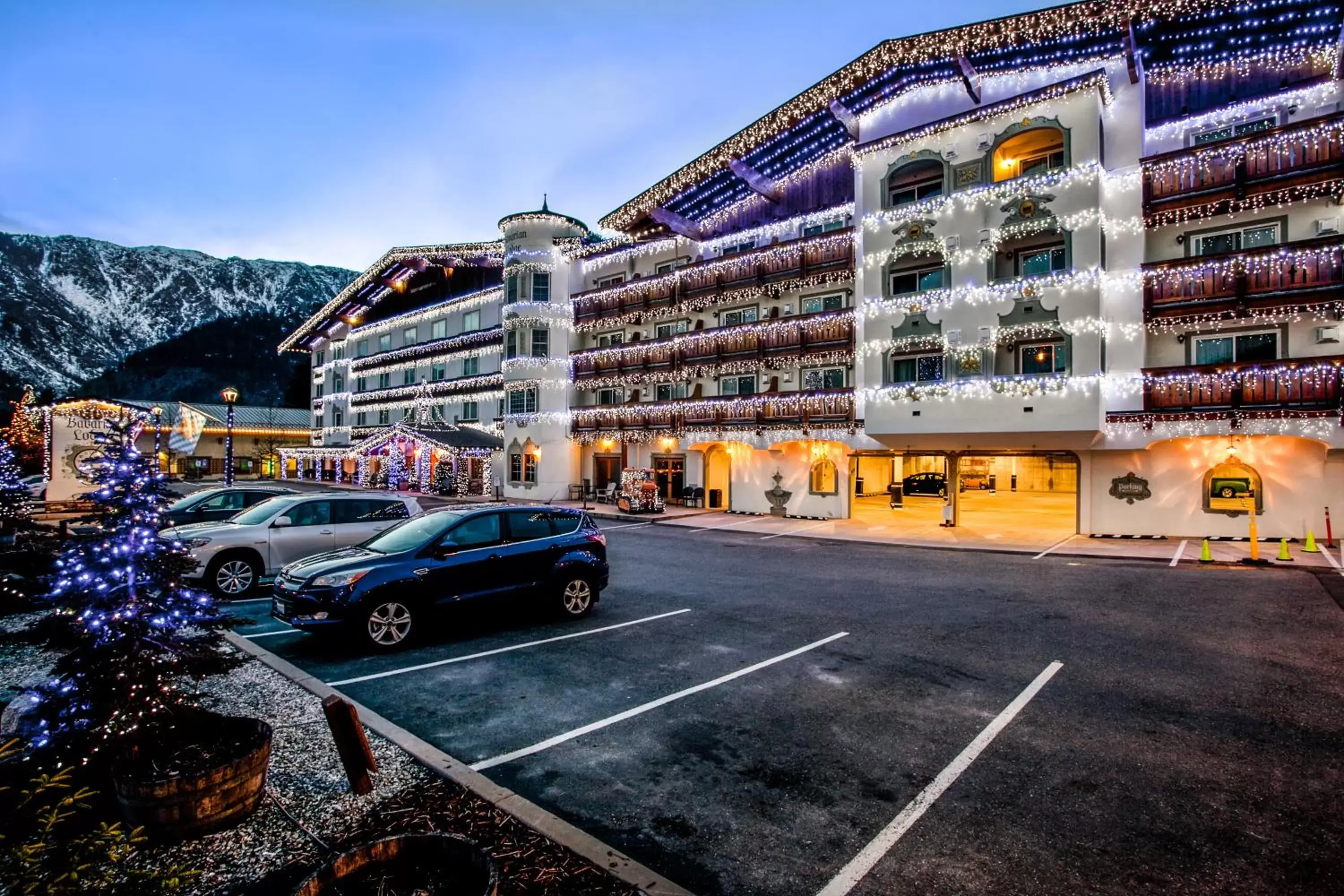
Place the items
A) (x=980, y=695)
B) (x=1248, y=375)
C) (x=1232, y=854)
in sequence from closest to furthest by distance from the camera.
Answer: (x=1232, y=854) < (x=980, y=695) < (x=1248, y=375)

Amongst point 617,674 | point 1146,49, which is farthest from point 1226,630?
point 1146,49

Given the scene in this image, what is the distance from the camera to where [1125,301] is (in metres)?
20.5

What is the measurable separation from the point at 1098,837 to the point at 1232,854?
28.9 inches

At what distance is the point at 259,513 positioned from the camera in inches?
478

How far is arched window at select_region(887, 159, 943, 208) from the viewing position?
77.9ft

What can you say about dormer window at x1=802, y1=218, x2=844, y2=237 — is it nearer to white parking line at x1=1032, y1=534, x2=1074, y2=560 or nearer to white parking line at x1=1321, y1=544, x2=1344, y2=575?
white parking line at x1=1032, y1=534, x2=1074, y2=560

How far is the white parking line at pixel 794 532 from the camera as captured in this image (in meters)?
21.3

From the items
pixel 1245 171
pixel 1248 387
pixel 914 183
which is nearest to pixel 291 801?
pixel 1248 387

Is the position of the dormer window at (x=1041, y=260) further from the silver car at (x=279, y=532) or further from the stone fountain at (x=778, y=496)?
the silver car at (x=279, y=532)

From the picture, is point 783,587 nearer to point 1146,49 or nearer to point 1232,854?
point 1232,854

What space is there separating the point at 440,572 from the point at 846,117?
24.7 m

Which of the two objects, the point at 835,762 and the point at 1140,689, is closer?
the point at 835,762

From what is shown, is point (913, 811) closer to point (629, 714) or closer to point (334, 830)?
point (629, 714)

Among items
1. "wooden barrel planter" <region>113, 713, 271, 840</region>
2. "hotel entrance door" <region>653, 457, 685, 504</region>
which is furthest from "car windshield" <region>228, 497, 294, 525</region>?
"hotel entrance door" <region>653, 457, 685, 504</region>
